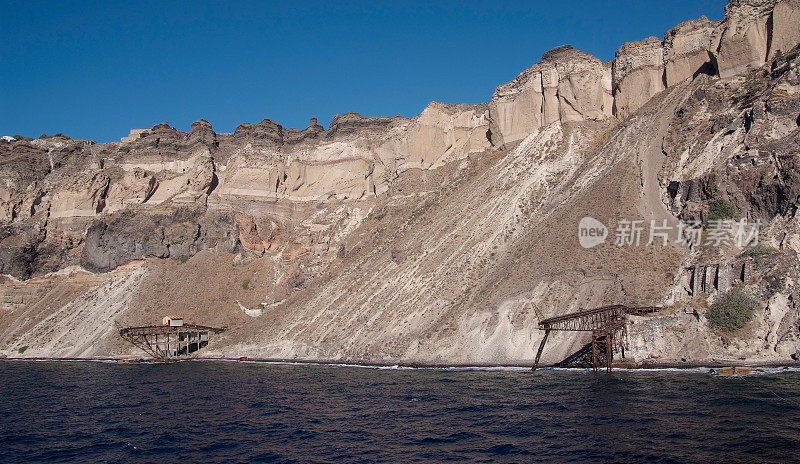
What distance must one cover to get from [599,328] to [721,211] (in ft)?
38.4

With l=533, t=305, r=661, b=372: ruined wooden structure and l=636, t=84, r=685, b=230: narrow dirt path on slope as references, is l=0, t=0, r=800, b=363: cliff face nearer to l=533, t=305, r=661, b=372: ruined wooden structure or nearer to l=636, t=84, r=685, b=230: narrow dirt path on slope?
l=636, t=84, r=685, b=230: narrow dirt path on slope

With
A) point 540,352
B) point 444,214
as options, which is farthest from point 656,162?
point 540,352

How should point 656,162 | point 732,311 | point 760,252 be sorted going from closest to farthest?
point 732,311
point 760,252
point 656,162

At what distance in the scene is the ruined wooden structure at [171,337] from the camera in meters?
57.3

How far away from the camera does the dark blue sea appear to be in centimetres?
2047

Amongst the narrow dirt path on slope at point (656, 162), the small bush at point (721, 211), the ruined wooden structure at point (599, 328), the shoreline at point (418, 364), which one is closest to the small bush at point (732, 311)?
the shoreline at point (418, 364)

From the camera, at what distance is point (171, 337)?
200ft

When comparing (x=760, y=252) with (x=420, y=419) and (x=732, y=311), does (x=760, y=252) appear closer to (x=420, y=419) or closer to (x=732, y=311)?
(x=732, y=311)

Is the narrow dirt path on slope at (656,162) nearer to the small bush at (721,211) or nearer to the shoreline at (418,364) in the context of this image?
the small bush at (721,211)

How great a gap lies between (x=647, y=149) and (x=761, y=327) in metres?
18.3

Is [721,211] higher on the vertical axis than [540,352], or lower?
higher

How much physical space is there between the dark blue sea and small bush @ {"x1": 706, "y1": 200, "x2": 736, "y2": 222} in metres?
12.0

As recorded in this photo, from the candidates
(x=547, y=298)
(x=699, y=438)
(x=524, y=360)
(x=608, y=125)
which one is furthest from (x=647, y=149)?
(x=699, y=438)

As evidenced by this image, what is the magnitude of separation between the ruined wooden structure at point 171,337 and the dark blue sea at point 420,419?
56.7 ft
